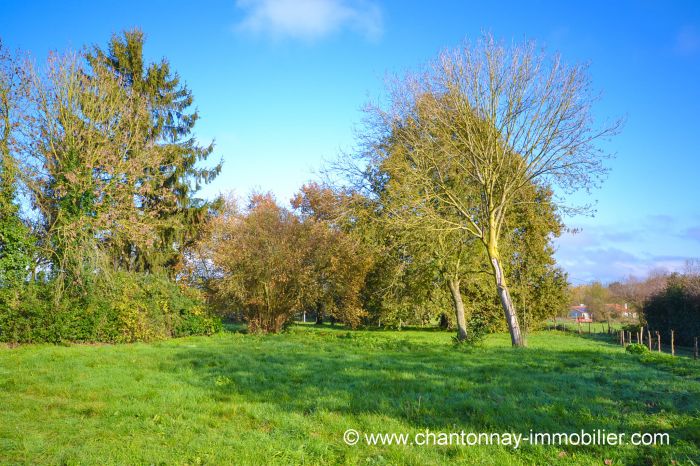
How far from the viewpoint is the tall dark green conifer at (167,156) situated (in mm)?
26547

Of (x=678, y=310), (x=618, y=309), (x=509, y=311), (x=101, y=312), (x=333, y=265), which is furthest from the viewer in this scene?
(x=618, y=309)

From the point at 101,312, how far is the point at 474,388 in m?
15.4

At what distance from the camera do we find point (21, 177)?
17.3 m

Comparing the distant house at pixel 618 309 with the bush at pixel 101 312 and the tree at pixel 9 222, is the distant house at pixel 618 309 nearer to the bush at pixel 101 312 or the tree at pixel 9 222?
the bush at pixel 101 312

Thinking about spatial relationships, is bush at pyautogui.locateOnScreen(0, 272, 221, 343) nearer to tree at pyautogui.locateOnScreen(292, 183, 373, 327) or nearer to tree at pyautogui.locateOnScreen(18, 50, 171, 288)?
tree at pyautogui.locateOnScreen(18, 50, 171, 288)

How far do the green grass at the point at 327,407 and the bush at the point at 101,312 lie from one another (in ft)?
20.2

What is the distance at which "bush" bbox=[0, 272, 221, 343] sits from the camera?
622 inches

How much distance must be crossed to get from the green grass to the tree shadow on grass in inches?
1.2

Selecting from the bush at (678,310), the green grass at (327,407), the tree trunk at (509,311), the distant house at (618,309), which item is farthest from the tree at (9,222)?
the distant house at (618,309)

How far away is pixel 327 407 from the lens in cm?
648

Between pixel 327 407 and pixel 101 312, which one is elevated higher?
pixel 101 312

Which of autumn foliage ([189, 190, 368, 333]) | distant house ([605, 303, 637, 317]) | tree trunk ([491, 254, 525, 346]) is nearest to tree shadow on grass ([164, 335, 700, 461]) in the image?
tree trunk ([491, 254, 525, 346])

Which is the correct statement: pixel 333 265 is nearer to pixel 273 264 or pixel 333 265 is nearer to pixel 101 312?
pixel 273 264

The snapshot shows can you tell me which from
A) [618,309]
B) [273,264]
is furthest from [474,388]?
[618,309]
